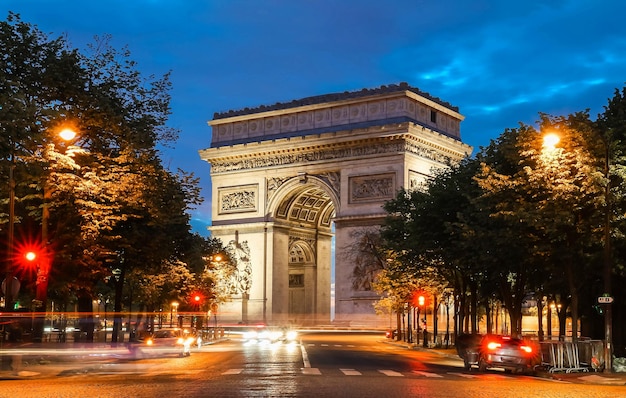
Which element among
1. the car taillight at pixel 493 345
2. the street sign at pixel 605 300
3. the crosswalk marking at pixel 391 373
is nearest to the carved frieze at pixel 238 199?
the car taillight at pixel 493 345

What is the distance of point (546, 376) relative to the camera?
1240 inches

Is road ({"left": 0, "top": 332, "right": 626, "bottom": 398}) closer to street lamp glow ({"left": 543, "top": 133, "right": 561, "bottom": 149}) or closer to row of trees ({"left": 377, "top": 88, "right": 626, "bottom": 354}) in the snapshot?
row of trees ({"left": 377, "top": 88, "right": 626, "bottom": 354})

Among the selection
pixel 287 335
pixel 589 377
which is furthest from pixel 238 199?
pixel 589 377

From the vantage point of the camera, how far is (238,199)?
96.2 meters

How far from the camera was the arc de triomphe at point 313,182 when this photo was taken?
85.6 meters

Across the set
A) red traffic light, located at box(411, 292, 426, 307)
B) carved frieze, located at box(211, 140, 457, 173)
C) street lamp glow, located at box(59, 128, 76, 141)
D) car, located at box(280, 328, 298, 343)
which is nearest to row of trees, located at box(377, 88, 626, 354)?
red traffic light, located at box(411, 292, 426, 307)

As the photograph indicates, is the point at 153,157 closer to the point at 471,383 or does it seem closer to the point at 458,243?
the point at 458,243

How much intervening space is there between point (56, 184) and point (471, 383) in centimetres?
1783

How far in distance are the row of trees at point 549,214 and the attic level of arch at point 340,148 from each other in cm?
3607

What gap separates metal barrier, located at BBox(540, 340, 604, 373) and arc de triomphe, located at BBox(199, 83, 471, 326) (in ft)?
166

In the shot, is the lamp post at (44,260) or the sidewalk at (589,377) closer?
the sidewalk at (589,377)

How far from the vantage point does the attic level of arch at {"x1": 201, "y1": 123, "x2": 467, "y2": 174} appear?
3324 inches

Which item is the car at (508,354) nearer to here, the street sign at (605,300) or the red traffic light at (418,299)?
the street sign at (605,300)

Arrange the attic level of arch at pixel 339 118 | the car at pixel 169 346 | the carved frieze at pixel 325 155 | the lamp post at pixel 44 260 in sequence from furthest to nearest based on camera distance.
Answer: the attic level of arch at pixel 339 118
the carved frieze at pixel 325 155
the car at pixel 169 346
the lamp post at pixel 44 260
